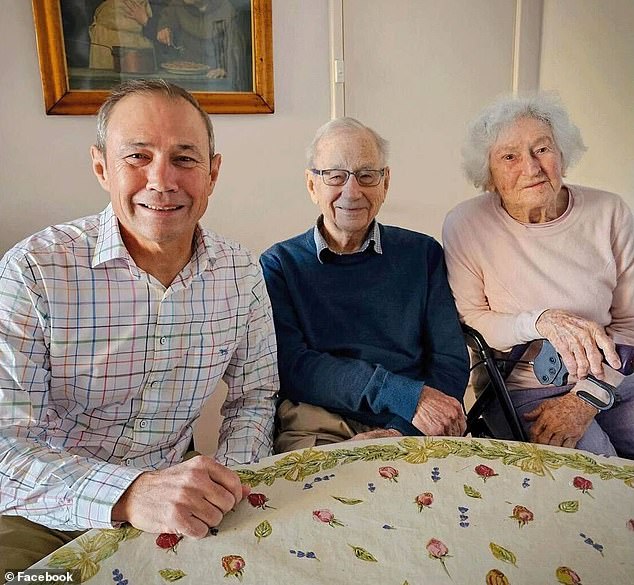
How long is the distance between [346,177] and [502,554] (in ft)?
3.13

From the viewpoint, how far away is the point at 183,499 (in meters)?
0.81

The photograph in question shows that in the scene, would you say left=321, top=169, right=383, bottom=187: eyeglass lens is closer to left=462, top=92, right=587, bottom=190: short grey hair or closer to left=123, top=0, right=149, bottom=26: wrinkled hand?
left=462, top=92, right=587, bottom=190: short grey hair

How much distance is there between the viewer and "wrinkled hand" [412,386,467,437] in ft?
4.38

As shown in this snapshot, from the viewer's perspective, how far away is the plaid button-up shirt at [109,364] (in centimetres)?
92

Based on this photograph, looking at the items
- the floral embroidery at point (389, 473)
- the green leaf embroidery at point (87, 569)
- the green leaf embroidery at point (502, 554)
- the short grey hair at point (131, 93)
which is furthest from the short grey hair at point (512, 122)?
the green leaf embroidery at point (87, 569)

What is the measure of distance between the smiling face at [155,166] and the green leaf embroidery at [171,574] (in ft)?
1.88

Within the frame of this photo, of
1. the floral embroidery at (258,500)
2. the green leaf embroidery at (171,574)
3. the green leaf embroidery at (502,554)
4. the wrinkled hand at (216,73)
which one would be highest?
the wrinkled hand at (216,73)

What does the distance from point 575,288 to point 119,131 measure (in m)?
1.17

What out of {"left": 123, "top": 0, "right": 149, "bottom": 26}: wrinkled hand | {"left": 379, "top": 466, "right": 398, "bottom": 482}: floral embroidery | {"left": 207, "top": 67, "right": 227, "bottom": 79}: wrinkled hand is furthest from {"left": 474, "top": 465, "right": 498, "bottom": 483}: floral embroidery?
{"left": 123, "top": 0, "right": 149, "bottom": 26}: wrinkled hand

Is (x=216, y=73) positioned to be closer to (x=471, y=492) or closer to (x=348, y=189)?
(x=348, y=189)

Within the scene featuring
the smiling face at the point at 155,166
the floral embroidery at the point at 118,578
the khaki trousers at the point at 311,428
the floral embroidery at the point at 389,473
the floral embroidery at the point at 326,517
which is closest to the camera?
the floral embroidery at the point at 118,578

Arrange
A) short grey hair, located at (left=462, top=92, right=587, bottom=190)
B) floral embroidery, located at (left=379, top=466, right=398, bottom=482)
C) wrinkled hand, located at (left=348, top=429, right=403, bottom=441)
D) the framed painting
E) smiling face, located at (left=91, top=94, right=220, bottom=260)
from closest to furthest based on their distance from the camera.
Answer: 1. floral embroidery, located at (left=379, top=466, right=398, bottom=482)
2. smiling face, located at (left=91, top=94, right=220, bottom=260)
3. wrinkled hand, located at (left=348, top=429, right=403, bottom=441)
4. short grey hair, located at (left=462, top=92, right=587, bottom=190)
5. the framed painting

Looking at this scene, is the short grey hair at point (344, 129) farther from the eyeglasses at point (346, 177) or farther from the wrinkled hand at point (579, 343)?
the wrinkled hand at point (579, 343)

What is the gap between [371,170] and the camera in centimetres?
149
